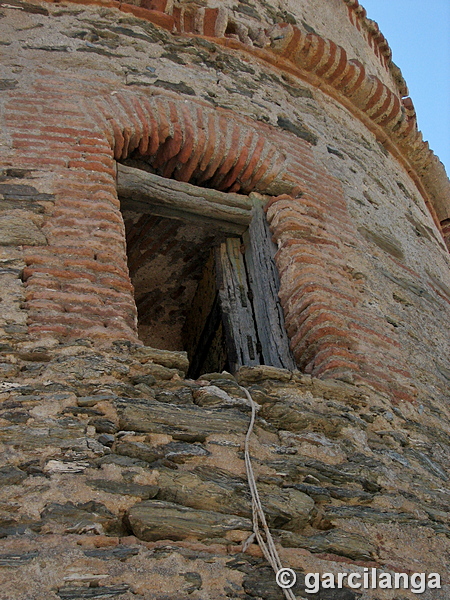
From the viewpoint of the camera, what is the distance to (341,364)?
3.16m

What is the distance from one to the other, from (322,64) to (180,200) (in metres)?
2.40

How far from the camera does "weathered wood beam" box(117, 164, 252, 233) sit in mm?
3914

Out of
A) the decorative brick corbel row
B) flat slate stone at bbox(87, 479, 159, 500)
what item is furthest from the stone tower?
the decorative brick corbel row

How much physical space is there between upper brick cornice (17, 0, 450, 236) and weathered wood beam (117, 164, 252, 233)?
161cm

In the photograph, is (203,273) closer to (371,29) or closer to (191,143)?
(191,143)

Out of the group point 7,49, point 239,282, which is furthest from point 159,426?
point 7,49

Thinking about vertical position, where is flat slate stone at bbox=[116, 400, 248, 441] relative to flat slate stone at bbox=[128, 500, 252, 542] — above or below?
above

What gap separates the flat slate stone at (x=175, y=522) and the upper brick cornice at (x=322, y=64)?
12.9ft

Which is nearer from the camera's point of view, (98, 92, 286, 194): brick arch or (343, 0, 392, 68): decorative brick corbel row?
(98, 92, 286, 194): brick arch

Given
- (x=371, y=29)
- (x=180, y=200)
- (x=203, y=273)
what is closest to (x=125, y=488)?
(x=180, y=200)

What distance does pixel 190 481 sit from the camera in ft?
7.06

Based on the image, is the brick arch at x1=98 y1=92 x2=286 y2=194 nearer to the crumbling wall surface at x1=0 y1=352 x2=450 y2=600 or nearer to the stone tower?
the stone tower

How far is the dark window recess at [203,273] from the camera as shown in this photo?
3.73 meters

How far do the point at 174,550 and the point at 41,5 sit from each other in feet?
13.6
